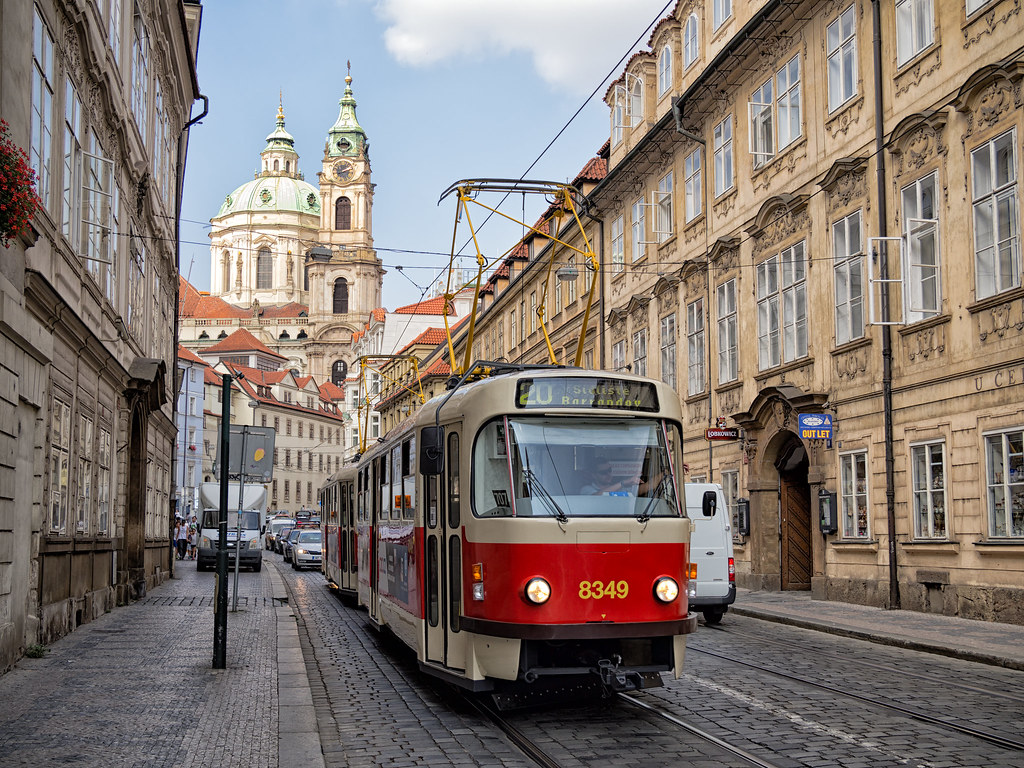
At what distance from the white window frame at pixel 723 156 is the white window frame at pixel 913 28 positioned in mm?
7887

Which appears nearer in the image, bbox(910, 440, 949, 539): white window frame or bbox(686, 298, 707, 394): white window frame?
bbox(910, 440, 949, 539): white window frame

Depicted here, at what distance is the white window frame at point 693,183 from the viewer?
30.6 m

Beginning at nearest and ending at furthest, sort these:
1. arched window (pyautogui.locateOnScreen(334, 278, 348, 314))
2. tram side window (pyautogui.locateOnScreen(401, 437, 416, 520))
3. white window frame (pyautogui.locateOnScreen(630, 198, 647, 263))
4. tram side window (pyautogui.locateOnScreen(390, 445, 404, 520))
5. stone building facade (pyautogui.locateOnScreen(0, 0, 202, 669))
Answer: tram side window (pyautogui.locateOnScreen(401, 437, 416, 520))
stone building facade (pyautogui.locateOnScreen(0, 0, 202, 669))
tram side window (pyautogui.locateOnScreen(390, 445, 404, 520))
white window frame (pyautogui.locateOnScreen(630, 198, 647, 263))
arched window (pyautogui.locateOnScreen(334, 278, 348, 314))

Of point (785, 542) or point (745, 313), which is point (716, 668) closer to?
point (785, 542)

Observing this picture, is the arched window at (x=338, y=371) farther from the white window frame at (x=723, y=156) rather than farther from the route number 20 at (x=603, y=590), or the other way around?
the route number 20 at (x=603, y=590)

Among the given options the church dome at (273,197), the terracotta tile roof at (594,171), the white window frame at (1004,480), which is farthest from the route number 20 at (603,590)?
the church dome at (273,197)

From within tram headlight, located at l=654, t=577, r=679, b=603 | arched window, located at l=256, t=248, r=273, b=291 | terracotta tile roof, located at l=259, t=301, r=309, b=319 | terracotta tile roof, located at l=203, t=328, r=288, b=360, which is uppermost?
arched window, located at l=256, t=248, r=273, b=291

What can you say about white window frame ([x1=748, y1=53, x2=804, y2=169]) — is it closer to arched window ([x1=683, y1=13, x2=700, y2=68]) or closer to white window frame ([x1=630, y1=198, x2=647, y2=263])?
arched window ([x1=683, y1=13, x2=700, y2=68])

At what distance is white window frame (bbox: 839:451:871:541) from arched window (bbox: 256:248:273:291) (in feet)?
519

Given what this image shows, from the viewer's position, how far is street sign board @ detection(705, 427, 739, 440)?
26844 millimetres

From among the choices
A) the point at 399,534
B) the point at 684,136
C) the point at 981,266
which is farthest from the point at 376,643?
the point at 684,136

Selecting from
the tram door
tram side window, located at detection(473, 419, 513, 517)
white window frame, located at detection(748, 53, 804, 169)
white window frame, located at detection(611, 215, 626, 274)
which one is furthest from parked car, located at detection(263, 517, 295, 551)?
tram side window, located at detection(473, 419, 513, 517)

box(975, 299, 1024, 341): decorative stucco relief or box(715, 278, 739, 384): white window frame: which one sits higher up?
box(715, 278, 739, 384): white window frame

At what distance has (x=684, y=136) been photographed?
103 feet
